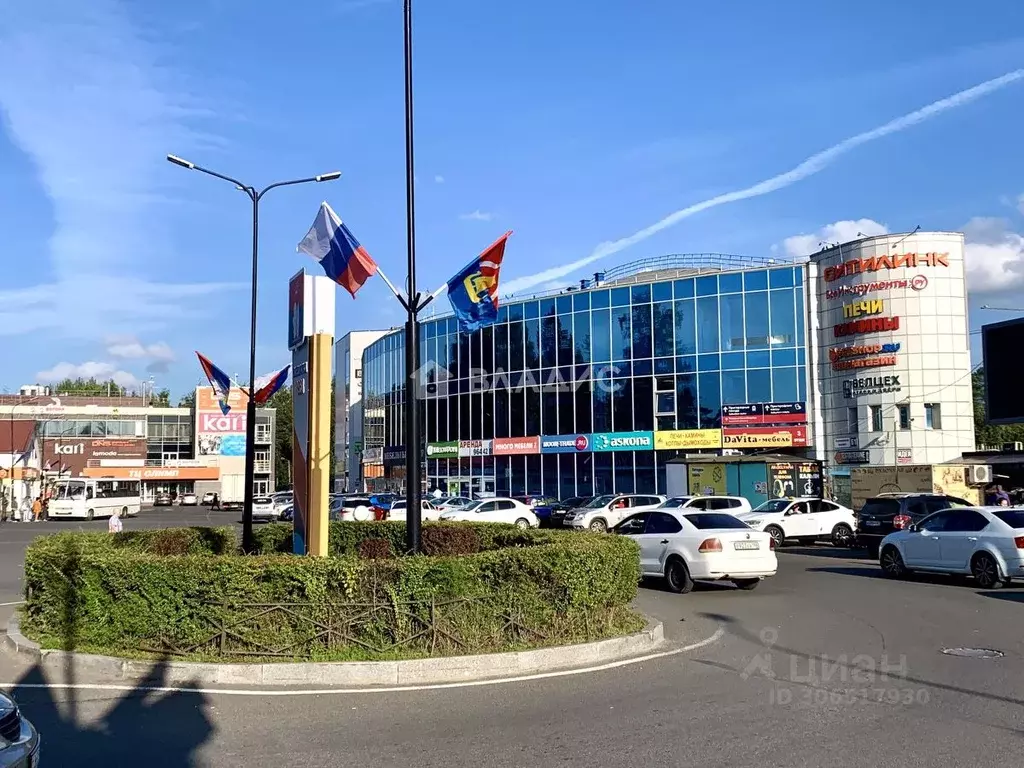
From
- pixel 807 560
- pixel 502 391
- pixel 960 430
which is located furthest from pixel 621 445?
pixel 807 560

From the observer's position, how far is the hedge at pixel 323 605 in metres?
10.2

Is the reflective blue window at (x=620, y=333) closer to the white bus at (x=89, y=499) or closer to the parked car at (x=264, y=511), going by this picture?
the parked car at (x=264, y=511)

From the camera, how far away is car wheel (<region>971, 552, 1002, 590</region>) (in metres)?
17.5

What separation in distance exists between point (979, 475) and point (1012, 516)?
18.0 meters

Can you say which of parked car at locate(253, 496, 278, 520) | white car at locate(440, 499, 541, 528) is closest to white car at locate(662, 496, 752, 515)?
white car at locate(440, 499, 541, 528)

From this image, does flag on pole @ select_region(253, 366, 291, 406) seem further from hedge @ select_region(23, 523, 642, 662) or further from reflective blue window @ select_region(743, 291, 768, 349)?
reflective blue window @ select_region(743, 291, 768, 349)

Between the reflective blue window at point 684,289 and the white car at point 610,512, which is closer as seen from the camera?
the white car at point 610,512

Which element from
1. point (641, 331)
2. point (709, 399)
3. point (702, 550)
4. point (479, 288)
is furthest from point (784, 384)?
point (479, 288)

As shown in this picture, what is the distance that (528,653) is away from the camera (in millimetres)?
10297

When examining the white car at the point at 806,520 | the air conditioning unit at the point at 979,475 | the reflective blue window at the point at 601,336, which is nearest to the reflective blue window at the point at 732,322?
the reflective blue window at the point at 601,336

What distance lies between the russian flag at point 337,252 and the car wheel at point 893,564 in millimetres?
12589

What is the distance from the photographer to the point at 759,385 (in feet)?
163

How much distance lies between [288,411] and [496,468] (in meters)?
68.3

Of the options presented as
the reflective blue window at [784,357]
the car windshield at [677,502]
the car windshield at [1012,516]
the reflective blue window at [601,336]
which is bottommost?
the car windshield at [677,502]
